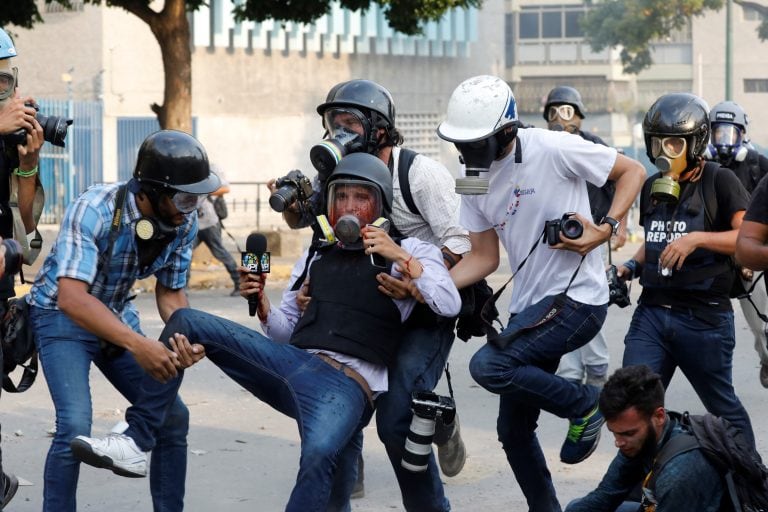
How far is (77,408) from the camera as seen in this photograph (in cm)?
507

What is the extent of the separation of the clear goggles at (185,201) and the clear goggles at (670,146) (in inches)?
84.2

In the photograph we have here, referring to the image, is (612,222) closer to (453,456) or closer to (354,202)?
(354,202)

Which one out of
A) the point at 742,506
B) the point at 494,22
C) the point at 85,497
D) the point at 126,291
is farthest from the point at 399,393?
the point at 494,22

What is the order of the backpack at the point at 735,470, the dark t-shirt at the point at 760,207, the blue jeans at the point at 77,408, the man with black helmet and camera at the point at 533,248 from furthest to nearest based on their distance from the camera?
the man with black helmet and camera at the point at 533,248, the blue jeans at the point at 77,408, the dark t-shirt at the point at 760,207, the backpack at the point at 735,470

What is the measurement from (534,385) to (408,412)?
0.51 metres

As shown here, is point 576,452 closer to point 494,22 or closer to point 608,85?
point 494,22

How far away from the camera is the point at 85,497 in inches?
250

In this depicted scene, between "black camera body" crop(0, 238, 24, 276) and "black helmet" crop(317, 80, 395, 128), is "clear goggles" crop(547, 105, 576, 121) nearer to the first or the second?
"black helmet" crop(317, 80, 395, 128)

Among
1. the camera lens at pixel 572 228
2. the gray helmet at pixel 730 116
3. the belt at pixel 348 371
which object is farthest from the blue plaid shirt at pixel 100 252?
the gray helmet at pixel 730 116

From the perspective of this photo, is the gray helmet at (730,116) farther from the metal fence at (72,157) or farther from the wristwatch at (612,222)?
the metal fence at (72,157)

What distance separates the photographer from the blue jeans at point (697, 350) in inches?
233

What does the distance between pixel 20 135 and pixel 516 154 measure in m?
2.22

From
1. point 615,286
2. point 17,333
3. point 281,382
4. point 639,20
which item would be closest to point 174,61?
point 615,286

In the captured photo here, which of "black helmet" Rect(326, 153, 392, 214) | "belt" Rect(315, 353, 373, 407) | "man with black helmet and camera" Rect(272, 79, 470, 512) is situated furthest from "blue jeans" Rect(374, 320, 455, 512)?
"black helmet" Rect(326, 153, 392, 214)
